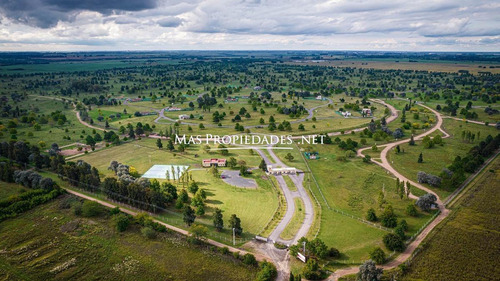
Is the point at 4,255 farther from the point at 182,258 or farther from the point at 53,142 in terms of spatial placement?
the point at 53,142

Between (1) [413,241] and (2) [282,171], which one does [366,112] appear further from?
(1) [413,241]

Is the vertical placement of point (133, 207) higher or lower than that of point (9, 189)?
lower

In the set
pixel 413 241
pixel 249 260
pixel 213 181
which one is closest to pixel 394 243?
pixel 413 241

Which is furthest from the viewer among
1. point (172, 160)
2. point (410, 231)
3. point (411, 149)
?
point (411, 149)

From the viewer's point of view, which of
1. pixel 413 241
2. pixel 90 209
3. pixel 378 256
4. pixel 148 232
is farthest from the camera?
pixel 90 209

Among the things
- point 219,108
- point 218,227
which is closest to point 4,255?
point 218,227

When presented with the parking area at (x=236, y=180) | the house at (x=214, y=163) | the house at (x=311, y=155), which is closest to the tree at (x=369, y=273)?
the parking area at (x=236, y=180)

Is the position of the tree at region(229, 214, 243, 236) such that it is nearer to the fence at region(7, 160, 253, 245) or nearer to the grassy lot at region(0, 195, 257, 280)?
the fence at region(7, 160, 253, 245)
